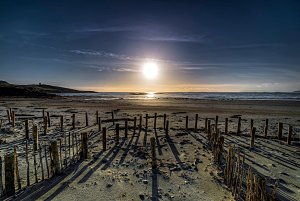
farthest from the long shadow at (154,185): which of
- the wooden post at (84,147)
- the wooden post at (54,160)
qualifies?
the wooden post at (54,160)

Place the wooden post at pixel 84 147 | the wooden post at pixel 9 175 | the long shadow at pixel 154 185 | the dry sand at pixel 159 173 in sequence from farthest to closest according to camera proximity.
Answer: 1. the wooden post at pixel 84 147
2. the dry sand at pixel 159 173
3. the long shadow at pixel 154 185
4. the wooden post at pixel 9 175

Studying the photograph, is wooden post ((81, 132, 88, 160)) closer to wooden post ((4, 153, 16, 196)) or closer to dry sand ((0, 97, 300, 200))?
dry sand ((0, 97, 300, 200))

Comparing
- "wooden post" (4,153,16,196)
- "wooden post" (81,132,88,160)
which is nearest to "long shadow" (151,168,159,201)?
"wooden post" (81,132,88,160)

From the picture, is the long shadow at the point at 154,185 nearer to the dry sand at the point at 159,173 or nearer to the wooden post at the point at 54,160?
the dry sand at the point at 159,173

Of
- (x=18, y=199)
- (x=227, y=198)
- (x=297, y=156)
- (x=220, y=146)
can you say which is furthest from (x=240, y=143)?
(x=18, y=199)

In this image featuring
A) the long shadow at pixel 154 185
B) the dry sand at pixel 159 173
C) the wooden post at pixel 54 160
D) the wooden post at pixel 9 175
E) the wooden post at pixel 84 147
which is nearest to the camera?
the wooden post at pixel 9 175

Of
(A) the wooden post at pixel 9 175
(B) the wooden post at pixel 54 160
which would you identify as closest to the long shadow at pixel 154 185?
(B) the wooden post at pixel 54 160

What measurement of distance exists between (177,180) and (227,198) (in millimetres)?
1747

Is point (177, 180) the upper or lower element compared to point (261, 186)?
lower

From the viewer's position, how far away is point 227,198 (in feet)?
21.5

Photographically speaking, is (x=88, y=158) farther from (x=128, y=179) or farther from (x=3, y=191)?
(x=3, y=191)

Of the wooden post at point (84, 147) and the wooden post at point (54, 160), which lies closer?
the wooden post at point (54, 160)

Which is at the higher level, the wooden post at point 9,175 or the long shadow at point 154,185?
the wooden post at point 9,175

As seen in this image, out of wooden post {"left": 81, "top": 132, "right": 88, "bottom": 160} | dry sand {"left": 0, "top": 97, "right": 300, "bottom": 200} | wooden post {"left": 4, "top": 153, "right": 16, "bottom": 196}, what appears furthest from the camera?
wooden post {"left": 81, "top": 132, "right": 88, "bottom": 160}
